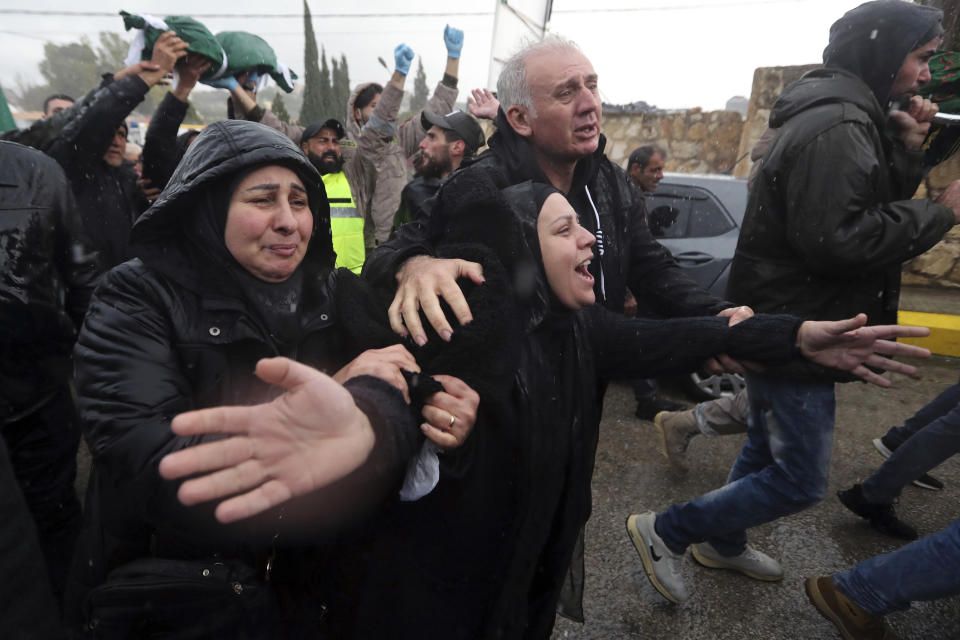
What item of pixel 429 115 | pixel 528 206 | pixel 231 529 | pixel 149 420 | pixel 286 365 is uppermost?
pixel 429 115

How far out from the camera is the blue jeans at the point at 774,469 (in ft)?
6.29

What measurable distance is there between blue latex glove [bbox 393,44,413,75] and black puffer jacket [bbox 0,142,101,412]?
273 cm

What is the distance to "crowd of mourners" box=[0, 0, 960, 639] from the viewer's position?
1.00 metres

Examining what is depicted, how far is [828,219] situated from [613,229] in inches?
27.9

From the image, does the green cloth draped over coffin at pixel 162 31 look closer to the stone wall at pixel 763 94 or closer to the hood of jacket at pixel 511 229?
the hood of jacket at pixel 511 229

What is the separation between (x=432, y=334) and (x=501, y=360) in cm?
16

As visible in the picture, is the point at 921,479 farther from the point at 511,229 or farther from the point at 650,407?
the point at 511,229

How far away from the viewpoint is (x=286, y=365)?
719mm

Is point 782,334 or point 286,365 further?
point 782,334

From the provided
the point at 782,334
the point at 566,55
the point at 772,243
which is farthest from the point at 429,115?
the point at 782,334

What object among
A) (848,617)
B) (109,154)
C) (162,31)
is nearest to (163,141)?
(162,31)

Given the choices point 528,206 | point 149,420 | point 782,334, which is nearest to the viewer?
point 149,420

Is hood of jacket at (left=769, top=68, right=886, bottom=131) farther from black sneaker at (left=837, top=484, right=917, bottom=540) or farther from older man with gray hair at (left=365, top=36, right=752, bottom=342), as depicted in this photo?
black sneaker at (left=837, top=484, right=917, bottom=540)

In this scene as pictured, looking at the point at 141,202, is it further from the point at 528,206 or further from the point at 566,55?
the point at 528,206
